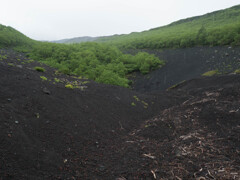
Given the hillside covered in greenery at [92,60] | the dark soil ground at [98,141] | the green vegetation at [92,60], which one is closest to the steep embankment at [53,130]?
the dark soil ground at [98,141]

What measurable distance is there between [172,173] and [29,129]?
451cm

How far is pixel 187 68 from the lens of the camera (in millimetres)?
32188

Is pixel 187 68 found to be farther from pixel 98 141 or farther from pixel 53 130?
A: pixel 53 130

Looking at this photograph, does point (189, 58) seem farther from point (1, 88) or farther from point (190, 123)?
point (1, 88)

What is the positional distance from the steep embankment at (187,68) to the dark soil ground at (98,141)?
64.9 ft

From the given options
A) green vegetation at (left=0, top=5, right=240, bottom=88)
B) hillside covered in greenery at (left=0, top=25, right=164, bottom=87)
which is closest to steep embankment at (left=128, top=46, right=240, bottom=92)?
green vegetation at (left=0, top=5, right=240, bottom=88)

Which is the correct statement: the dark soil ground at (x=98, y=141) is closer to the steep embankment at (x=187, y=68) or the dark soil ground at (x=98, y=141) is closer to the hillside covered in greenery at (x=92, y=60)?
the hillside covered in greenery at (x=92, y=60)

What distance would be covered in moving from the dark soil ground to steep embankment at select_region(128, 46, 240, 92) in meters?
19.8

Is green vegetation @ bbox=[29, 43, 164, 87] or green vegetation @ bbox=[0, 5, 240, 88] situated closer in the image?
green vegetation @ bbox=[0, 5, 240, 88]

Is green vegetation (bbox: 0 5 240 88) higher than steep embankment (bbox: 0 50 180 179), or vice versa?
green vegetation (bbox: 0 5 240 88)

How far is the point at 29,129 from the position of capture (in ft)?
16.4

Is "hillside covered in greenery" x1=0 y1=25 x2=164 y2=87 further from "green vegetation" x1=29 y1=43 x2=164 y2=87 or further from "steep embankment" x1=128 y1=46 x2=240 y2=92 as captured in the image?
"steep embankment" x1=128 y1=46 x2=240 y2=92

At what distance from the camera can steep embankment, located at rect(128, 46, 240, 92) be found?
1064 inches

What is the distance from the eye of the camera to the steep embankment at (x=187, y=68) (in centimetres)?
2703
